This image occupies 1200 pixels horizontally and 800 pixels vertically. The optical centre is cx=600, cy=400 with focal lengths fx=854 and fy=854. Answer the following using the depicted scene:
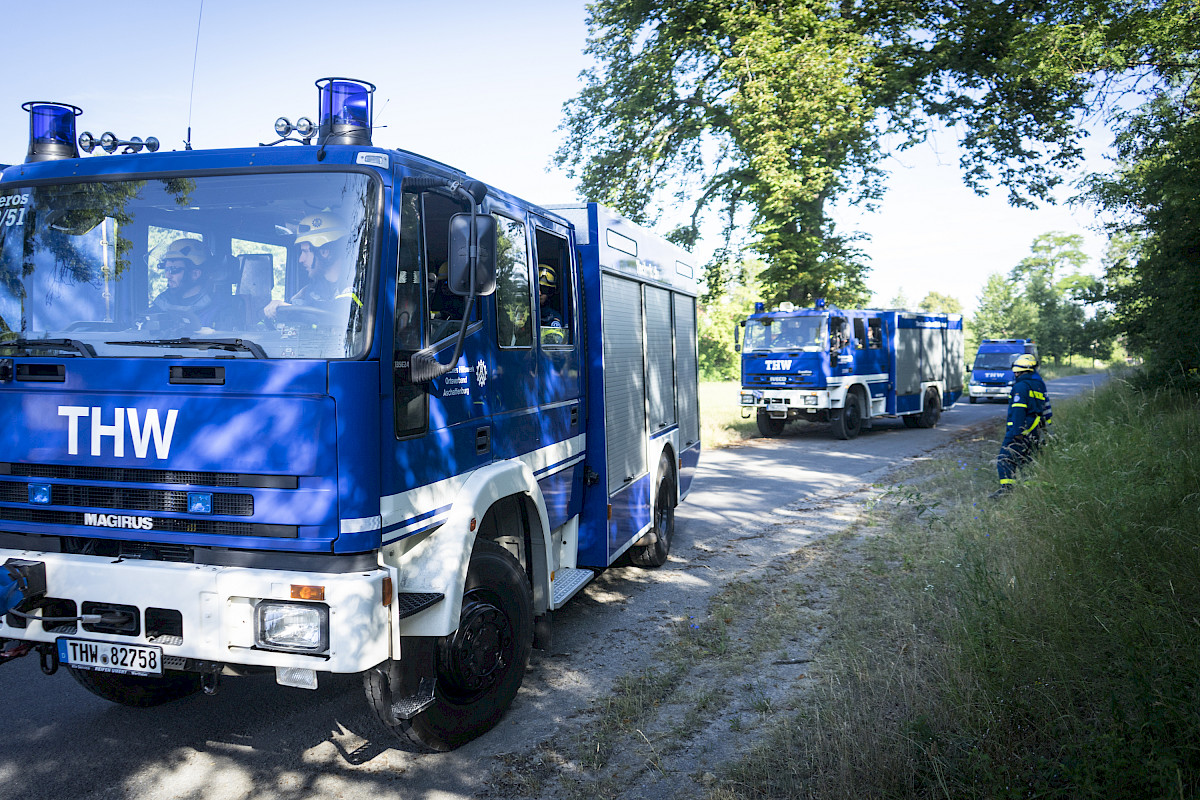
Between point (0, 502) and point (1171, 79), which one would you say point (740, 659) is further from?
point (1171, 79)

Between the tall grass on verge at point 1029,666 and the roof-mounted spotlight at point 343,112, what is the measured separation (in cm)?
308

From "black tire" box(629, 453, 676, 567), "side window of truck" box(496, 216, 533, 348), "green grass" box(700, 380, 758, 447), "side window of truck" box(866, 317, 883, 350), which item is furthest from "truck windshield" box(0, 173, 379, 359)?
"side window of truck" box(866, 317, 883, 350)

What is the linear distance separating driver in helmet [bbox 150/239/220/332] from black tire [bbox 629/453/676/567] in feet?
14.9

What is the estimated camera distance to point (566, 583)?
207 inches

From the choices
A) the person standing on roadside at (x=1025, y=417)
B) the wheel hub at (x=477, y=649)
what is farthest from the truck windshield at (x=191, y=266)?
the person standing on roadside at (x=1025, y=417)

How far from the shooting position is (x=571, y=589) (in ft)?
16.9

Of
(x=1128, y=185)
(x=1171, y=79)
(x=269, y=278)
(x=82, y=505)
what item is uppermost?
(x=1171, y=79)

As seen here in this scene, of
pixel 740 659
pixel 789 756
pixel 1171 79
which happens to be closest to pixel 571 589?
pixel 740 659

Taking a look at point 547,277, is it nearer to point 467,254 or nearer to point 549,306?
point 549,306

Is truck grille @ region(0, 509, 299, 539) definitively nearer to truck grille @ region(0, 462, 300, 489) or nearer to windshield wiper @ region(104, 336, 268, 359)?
truck grille @ region(0, 462, 300, 489)

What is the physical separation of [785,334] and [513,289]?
547 inches

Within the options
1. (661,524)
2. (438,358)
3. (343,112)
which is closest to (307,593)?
(438,358)

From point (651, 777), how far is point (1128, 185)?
43.8 feet

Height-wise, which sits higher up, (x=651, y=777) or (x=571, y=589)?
(x=571, y=589)
